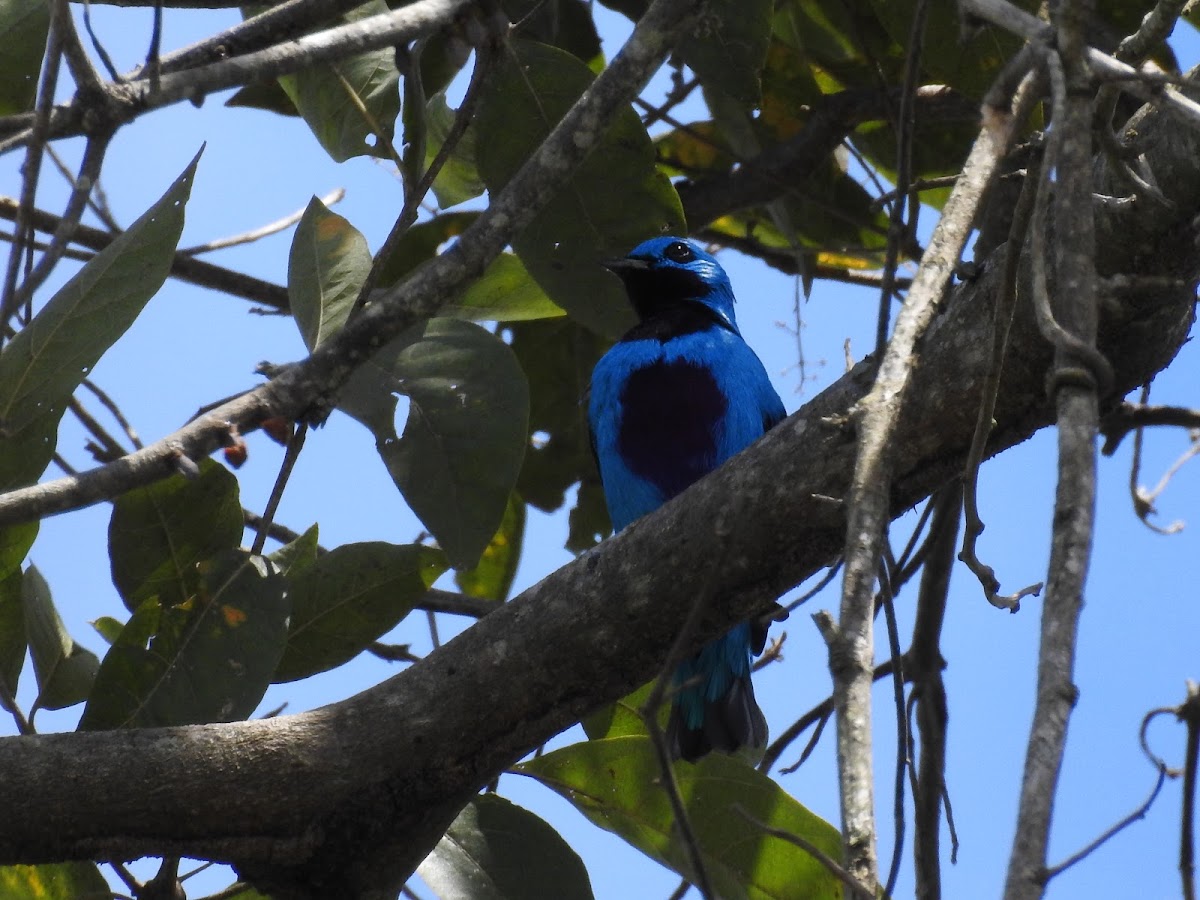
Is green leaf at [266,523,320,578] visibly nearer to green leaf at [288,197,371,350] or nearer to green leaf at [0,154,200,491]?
green leaf at [288,197,371,350]

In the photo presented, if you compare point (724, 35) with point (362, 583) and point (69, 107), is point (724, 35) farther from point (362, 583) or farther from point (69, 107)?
point (69, 107)

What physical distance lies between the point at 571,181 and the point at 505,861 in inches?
62.5

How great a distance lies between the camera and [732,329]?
5.30 metres

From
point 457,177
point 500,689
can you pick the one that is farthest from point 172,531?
point 457,177

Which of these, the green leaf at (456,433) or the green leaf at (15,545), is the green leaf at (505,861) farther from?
the green leaf at (15,545)

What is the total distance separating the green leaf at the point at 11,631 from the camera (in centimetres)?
310

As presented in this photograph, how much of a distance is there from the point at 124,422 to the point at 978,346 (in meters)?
2.52

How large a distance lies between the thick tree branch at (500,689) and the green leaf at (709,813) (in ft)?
1.35

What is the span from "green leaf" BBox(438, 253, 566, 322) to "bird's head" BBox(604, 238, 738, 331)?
1345mm

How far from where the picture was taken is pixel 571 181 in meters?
3.52

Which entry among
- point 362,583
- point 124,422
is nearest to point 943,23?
point 362,583

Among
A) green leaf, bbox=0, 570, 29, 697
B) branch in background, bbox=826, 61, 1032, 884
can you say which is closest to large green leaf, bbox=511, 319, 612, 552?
green leaf, bbox=0, 570, 29, 697

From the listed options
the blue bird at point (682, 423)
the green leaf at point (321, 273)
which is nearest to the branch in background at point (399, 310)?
the green leaf at point (321, 273)

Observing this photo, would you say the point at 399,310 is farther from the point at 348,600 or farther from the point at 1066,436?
the point at 1066,436
